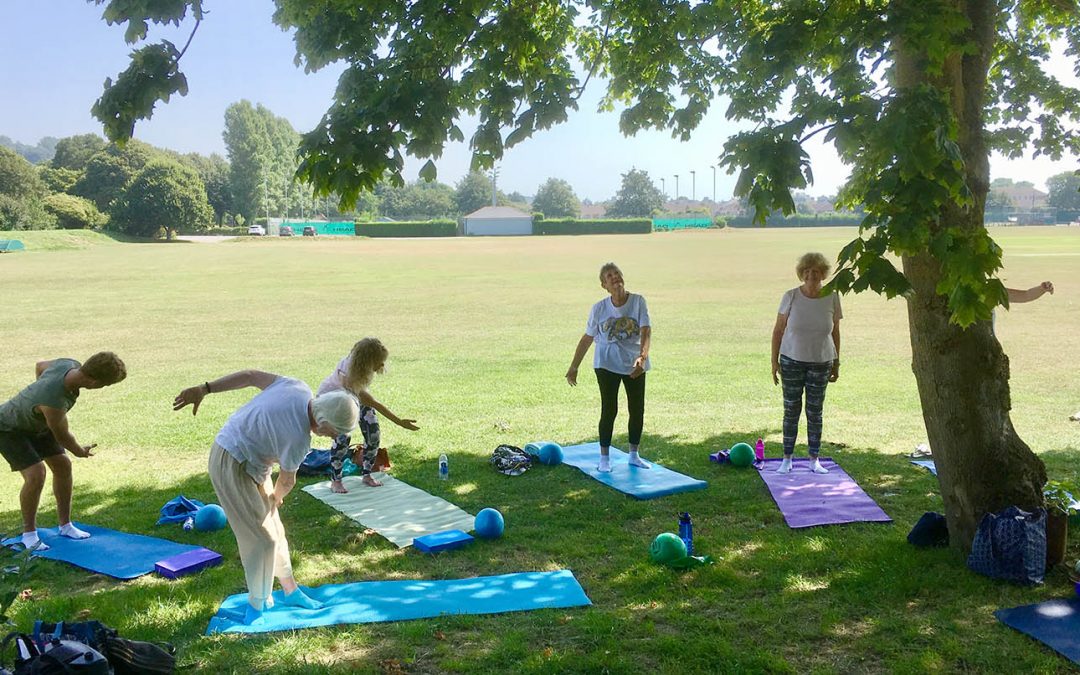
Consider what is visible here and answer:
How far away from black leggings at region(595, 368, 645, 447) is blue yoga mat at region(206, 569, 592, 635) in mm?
2586

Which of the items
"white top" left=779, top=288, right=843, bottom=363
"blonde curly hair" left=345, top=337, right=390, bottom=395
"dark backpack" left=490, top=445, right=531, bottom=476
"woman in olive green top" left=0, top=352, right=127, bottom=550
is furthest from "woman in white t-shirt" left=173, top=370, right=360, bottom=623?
"white top" left=779, top=288, right=843, bottom=363

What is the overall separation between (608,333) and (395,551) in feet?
9.49

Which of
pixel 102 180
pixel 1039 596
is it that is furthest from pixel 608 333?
pixel 102 180

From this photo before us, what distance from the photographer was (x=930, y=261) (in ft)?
17.9

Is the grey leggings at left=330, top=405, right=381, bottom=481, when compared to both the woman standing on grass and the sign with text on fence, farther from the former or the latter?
the sign with text on fence

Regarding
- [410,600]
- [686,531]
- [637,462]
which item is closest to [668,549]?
[686,531]

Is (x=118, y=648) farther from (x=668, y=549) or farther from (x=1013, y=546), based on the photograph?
(x=1013, y=546)

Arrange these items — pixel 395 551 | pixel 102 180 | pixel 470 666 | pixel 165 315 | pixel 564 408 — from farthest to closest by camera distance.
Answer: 1. pixel 102 180
2. pixel 165 315
3. pixel 564 408
4. pixel 395 551
5. pixel 470 666

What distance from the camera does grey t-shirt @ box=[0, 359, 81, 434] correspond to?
5.63 metres

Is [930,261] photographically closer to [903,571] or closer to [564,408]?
[903,571]

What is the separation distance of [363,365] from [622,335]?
118 inches

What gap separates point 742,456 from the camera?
26.6ft

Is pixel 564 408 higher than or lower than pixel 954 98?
lower

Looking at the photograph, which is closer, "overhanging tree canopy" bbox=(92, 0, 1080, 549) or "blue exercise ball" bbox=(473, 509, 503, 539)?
"overhanging tree canopy" bbox=(92, 0, 1080, 549)
